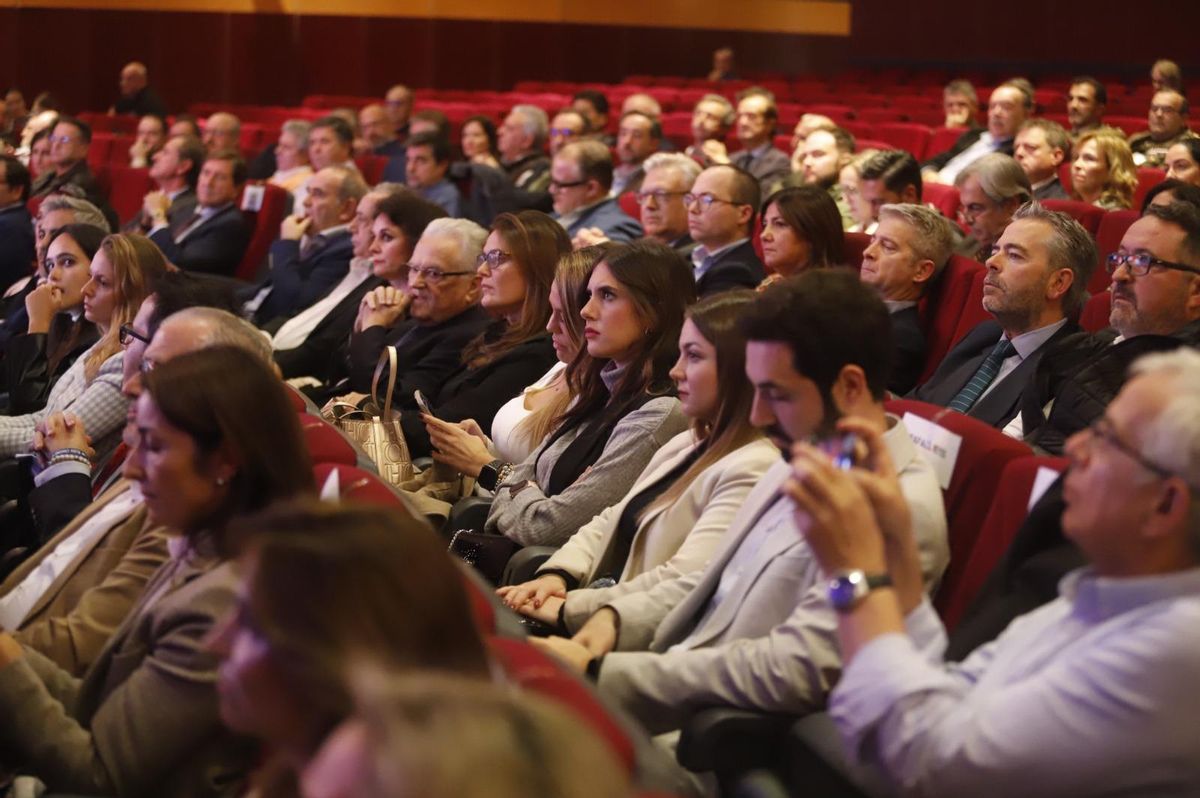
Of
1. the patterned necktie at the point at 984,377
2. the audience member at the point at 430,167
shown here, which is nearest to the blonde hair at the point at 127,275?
the patterned necktie at the point at 984,377

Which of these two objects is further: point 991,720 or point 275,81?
point 275,81

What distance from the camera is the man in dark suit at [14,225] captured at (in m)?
6.43

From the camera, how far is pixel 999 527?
6.96ft

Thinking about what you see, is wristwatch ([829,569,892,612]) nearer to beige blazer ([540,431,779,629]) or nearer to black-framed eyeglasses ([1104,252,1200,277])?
beige blazer ([540,431,779,629])

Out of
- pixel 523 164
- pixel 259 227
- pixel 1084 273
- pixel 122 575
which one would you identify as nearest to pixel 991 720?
pixel 122 575

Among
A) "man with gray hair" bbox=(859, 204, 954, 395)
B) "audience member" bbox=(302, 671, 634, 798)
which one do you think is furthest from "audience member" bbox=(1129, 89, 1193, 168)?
"audience member" bbox=(302, 671, 634, 798)

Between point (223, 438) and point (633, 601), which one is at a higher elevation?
point (223, 438)

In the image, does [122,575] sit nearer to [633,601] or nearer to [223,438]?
[223,438]

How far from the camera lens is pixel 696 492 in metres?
2.59

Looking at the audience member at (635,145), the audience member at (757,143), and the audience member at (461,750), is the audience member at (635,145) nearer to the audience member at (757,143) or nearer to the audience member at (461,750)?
the audience member at (757,143)

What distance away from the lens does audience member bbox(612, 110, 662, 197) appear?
797 centimetres

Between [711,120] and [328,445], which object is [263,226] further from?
[328,445]

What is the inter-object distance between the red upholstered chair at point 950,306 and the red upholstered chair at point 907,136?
5114mm

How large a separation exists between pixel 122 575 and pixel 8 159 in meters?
5.00
